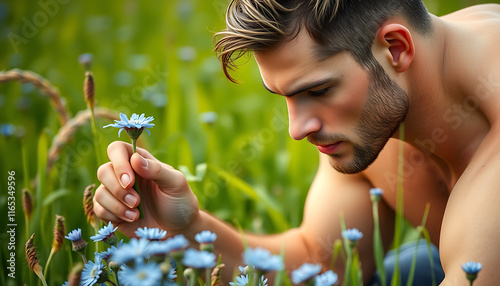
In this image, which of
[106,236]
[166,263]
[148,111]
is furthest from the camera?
[148,111]

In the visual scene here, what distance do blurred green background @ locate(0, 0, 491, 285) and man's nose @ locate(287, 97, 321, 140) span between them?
0.85ft

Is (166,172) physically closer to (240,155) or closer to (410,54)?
(410,54)

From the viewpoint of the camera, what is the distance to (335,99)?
4.30 feet

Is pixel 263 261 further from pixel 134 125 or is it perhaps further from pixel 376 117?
pixel 376 117

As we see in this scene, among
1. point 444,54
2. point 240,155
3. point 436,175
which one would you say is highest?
point 444,54

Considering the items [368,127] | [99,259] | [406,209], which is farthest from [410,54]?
[99,259]

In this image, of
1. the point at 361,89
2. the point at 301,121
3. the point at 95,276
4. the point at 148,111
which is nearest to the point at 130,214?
the point at 95,276

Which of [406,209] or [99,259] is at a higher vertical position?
[99,259]

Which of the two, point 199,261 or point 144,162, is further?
point 144,162

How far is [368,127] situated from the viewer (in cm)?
136

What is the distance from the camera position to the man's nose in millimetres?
1314

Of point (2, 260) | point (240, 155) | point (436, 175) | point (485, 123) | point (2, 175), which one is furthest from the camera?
point (240, 155)

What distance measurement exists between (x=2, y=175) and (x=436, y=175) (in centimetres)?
145

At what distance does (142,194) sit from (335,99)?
1.56ft
